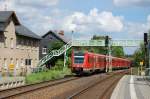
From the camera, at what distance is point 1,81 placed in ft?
103

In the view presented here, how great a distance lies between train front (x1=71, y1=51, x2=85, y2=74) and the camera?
51.1m

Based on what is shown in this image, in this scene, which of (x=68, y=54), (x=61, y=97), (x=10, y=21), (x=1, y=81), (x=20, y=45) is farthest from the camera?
(x=68, y=54)

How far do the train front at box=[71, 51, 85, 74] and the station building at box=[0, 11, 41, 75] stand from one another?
548 centimetres

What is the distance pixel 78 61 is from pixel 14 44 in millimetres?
13378

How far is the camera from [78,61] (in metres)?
51.6

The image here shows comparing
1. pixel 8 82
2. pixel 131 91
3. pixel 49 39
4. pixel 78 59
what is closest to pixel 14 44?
pixel 78 59

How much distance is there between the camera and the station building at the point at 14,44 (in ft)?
187

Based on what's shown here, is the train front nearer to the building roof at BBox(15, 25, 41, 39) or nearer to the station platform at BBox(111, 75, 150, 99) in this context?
the building roof at BBox(15, 25, 41, 39)

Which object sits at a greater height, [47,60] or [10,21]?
[10,21]

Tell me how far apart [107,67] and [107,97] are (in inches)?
1959

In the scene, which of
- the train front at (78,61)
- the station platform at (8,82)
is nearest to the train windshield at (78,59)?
the train front at (78,61)

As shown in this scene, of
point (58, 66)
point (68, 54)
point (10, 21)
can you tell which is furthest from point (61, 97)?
point (68, 54)

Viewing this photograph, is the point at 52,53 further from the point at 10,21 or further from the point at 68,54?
the point at 10,21

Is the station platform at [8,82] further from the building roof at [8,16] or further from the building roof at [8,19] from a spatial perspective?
the building roof at [8,16]
